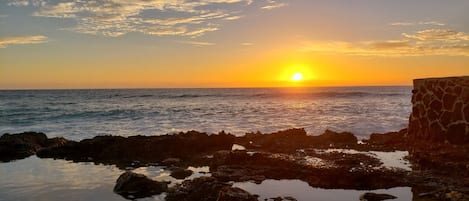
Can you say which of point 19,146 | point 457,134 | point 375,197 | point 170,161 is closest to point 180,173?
point 170,161

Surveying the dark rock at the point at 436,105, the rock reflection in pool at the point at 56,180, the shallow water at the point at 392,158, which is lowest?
the rock reflection in pool at the point at 56,180

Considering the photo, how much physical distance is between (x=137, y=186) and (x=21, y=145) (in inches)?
340

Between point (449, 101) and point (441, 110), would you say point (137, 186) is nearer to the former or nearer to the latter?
point (441, 110)

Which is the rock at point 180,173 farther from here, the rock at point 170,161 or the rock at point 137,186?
Result: the rock at point 137,186

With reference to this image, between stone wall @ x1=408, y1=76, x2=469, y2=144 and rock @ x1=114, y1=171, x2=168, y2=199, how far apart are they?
1147 cm

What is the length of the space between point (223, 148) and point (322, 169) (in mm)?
5700

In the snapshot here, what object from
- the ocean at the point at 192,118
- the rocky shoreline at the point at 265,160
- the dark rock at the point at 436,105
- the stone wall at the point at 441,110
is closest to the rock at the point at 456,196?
the rocky shoreline at the point at 265,160

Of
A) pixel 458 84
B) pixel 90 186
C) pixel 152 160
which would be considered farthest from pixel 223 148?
pixel 458 84

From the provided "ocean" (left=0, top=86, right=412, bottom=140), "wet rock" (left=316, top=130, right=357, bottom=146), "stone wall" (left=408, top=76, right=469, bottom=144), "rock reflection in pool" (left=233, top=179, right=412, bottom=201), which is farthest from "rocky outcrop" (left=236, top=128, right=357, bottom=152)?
"rock reflection in pool" (left=233, top=179, right=412, bottom=201)

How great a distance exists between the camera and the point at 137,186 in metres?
10.3

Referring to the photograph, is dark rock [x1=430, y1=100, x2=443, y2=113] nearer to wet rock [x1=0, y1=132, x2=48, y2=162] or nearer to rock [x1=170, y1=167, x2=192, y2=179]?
rock [x1=170, y1=167, x2=192, y2=179]

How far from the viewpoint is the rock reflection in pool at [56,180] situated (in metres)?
9.98

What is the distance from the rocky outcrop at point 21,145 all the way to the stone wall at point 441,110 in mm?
14518

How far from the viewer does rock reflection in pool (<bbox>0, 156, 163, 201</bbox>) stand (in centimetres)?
998
